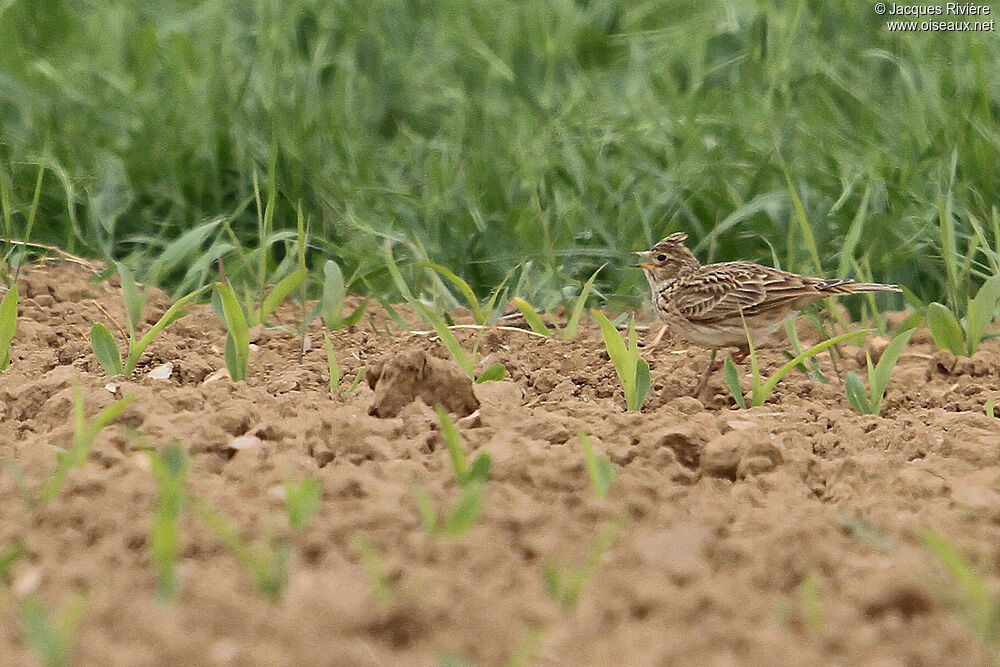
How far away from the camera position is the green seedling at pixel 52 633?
2.09 m

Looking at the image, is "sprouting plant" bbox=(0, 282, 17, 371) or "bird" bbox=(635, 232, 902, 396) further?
"bird" bbox=(635, 232, 902, 396)

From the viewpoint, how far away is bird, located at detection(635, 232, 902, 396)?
504 centimetres

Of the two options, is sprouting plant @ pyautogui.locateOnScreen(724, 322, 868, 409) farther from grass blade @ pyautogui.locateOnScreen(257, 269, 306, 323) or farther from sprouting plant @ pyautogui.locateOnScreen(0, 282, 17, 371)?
sprouting plant @ pyautogui.locateOnScreen(0, 282, 17, 371)

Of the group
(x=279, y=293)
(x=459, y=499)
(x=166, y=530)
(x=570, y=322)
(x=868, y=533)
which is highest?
(x=166, y=530)

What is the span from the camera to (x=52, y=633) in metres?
2.12

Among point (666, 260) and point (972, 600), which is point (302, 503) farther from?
point (666, 260)

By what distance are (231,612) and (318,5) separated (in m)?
6.19

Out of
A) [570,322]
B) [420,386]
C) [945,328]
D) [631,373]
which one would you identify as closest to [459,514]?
[420,386]

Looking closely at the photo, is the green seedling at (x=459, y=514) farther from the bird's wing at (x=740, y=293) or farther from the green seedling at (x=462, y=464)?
the bird's wing at (x=740, y=293)

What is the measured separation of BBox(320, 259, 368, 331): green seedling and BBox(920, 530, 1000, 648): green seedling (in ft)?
8.68

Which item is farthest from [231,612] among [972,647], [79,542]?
[972,647]

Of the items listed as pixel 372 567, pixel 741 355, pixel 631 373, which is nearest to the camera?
pixel 372 567

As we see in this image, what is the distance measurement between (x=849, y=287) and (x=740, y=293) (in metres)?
0.40

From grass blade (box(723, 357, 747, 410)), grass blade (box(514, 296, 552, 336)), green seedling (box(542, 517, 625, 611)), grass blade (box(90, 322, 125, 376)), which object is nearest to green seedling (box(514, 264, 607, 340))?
grass blade (box(514, 296, 552, 336))
